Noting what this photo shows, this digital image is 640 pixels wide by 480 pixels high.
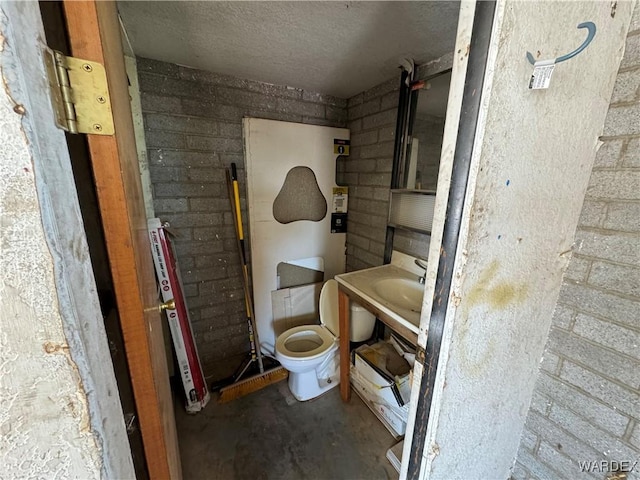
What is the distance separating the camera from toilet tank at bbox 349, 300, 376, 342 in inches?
67.8

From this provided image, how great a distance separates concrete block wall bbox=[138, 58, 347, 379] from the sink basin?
1090 millimetres

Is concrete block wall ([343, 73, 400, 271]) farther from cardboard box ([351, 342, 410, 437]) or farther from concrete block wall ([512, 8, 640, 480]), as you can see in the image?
concrete block wall ([512, 8, 640, 480])

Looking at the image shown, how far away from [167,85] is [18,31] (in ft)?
5.30

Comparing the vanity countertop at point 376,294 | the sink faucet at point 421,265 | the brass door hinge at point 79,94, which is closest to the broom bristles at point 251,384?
the vanity countertop at point 376,294

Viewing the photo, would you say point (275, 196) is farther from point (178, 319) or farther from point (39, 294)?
point (39, 294)

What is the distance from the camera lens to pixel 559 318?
3.08 feet

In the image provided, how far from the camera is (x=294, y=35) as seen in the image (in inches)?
48.2

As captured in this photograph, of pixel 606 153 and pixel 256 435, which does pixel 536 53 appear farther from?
pixel 256 435

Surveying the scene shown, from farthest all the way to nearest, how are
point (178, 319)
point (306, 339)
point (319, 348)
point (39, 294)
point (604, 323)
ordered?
point (306, 339), point (319, 348), point (178, 319), point (604, 323), point (39, 294)

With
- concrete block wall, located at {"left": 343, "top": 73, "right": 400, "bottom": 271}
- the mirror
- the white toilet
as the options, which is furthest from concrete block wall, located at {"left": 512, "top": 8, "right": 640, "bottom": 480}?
concrete block wall, located at {"left": 343, "top": 73, "right": 400, "bottom": 271}

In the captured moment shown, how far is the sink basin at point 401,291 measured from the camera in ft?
4.94

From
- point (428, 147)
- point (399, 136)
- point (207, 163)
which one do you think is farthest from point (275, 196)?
point (428, 147)

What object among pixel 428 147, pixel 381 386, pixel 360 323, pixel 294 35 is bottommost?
pixel 381 386

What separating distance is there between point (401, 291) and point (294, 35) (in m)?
1.49
